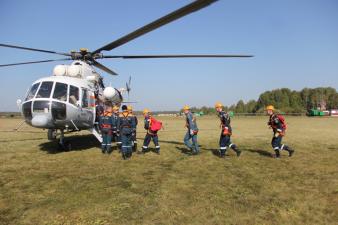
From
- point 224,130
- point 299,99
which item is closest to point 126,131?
point 224,130

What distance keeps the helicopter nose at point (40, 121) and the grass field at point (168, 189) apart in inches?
49.4

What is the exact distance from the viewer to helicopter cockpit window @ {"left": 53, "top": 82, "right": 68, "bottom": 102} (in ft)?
35.1

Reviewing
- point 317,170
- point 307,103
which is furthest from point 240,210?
point 307,103

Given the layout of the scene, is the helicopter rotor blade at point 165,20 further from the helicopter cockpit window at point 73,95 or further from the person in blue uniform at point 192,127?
the person in blue uniform at point 192,127

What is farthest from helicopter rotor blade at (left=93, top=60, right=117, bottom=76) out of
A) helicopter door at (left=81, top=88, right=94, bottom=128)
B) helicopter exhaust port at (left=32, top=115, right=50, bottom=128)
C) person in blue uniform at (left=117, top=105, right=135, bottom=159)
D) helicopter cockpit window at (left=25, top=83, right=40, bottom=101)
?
helicopter exhaust port at (left=32, top=115, right=50, bottom=128)

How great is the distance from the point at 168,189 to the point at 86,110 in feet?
21.4

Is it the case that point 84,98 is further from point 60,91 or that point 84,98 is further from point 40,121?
point 40,121

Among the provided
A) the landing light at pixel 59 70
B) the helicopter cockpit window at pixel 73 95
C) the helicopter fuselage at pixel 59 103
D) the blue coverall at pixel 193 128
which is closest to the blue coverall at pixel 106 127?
the helicopter fuselage at pixel 59 103

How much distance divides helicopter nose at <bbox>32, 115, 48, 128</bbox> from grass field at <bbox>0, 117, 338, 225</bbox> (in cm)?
126

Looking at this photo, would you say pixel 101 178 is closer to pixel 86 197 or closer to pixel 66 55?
pixel 86 197

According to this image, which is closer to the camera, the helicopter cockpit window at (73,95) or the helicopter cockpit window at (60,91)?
the helicopter cockpit window at (60,91)

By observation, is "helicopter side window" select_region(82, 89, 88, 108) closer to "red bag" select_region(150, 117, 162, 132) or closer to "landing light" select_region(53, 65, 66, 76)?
"landing light" select_region(53, 65, 66, 76)

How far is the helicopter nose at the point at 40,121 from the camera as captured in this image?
997cm

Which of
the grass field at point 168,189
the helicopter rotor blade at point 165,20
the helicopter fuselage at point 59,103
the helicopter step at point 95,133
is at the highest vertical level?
the helicopter rotor blade at point 165,20
